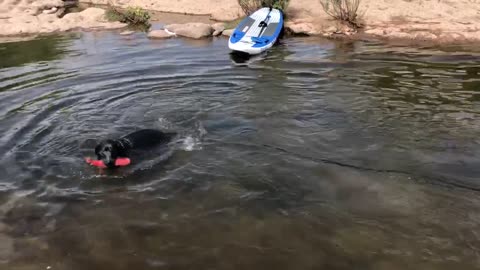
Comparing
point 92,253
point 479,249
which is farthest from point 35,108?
point 479,249

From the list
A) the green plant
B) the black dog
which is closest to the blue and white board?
the green plant

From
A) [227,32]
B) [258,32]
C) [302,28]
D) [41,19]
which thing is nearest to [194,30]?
[227,32]

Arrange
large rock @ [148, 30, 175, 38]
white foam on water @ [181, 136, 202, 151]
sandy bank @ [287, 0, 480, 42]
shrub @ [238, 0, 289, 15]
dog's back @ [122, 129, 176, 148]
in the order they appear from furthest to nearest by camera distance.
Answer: shrub @ [238, 0, 289, 15] < large rock @ [148, 30, 175, 38] < sandy bank @ [287, 0, 480, 42] < white foam on water @ [181, 136, 202, 151] < dog's back @ [122, 129, 176, 148]

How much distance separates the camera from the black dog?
252 inches

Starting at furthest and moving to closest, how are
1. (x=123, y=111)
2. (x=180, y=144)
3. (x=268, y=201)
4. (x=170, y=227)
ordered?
(x=123, y=111) < (x=180, y=144) < (x=268, y=201) < (x=170, y=227)

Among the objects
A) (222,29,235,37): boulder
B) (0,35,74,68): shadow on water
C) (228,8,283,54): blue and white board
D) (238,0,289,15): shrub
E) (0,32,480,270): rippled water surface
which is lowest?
(0,32,480,270): rippled water surface

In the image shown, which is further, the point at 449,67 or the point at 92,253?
the point at 449,67

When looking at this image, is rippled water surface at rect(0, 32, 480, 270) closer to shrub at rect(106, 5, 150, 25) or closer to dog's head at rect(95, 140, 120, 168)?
dog's head at rect(95, 140, 120, 168)

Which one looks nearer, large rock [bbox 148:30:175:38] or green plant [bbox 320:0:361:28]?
green plant [bbox 320:0:361:28]

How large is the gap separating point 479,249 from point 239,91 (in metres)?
6.53

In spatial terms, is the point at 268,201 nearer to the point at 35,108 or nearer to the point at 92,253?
the point at 92,253

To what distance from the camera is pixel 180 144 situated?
25.5ft

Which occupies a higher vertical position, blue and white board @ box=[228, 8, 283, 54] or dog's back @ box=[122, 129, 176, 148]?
blue and white board @ box=[228, 8, 283, 54]

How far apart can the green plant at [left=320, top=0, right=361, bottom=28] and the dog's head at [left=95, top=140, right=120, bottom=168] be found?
12.4 meters
